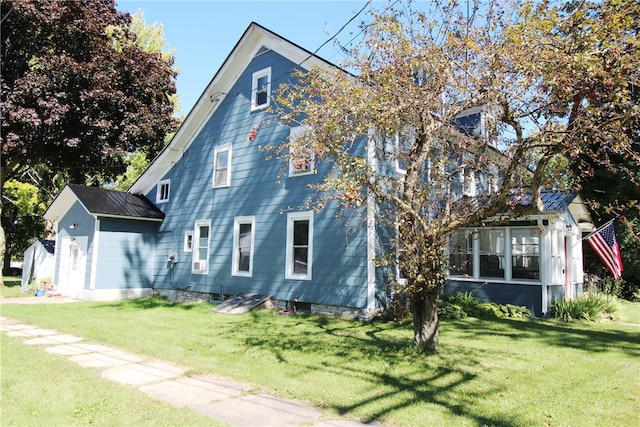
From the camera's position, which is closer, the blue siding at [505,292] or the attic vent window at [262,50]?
the blue siding at [505,292]

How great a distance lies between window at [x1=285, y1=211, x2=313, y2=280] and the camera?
1213cm

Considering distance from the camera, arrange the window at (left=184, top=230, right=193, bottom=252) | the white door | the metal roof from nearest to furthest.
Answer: the metal roof, the window at (left=184, top=230, right=193, bottom=252), the white door

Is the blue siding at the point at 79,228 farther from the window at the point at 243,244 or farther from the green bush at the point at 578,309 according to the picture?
the green bush at the point at 578,309

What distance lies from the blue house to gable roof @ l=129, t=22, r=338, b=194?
4 cm

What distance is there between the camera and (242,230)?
1414 cm

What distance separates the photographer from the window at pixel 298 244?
12133 millimetres

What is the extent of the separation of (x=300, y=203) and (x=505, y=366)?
23.4 ft

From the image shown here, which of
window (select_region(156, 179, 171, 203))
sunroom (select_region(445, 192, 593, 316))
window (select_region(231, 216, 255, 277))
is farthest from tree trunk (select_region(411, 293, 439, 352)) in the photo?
window (select_region(156, 179, 171, 203))

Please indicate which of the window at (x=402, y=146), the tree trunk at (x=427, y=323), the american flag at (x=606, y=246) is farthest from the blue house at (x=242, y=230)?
the tree trunk at (x=427, y=323)

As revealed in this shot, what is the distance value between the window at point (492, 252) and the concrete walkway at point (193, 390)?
9.76 metres

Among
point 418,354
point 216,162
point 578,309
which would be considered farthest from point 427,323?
point 216,162

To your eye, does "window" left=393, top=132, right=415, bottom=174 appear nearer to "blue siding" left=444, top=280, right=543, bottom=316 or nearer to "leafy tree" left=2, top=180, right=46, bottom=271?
"blue siding" left=444, top=280, right=543, bottom=316

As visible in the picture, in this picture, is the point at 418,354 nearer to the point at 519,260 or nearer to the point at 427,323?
the point at 427,323

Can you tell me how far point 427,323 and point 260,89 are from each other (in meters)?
9.76
